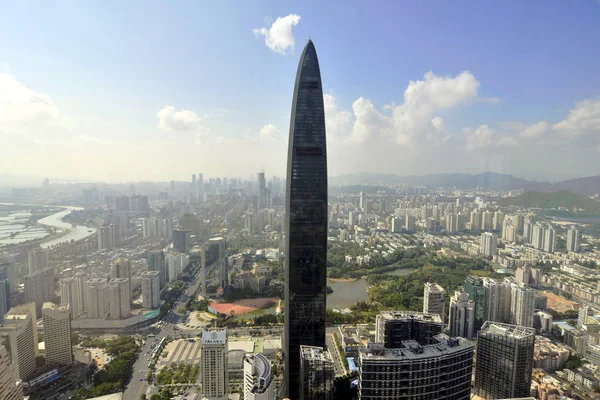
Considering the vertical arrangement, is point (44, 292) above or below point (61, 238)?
below

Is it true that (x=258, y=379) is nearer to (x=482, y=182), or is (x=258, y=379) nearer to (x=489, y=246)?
(x=482, y=182)

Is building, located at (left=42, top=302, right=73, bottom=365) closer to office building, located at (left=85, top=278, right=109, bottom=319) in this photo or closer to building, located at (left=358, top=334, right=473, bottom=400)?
office building, located at (left=85, top=278, right=109, bottom=319)

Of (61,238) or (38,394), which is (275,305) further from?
(61,238)

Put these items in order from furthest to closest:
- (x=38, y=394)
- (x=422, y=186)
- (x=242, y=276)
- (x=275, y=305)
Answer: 1. (x=422, y=186)
2. (x=242, y=276)
3. (x=275, y=305)
4. (x=38, y=394)

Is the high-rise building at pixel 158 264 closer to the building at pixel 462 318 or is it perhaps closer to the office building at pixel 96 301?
the office building at pixel 96 301

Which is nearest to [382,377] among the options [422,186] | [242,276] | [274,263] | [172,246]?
[242,276]

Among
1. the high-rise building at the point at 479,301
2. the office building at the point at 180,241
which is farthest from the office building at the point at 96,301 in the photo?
the high-rise building at the point at 479,301
